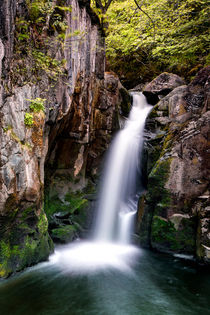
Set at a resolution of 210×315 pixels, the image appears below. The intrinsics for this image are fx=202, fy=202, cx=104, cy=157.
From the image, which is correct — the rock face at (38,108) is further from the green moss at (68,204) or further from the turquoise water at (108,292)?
the turquoise water at (108,292)

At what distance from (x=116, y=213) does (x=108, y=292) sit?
3.66 meters

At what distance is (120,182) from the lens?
8492 mm

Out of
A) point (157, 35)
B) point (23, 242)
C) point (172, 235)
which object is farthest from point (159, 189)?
point (157, 35)

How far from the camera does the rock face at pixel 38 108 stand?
13.0ft

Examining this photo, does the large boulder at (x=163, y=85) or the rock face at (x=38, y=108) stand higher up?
the large boulder at (x=163, y=85)

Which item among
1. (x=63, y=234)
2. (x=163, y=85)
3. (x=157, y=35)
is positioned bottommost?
(x=63, y=234)

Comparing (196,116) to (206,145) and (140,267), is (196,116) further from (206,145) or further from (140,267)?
(140,267)

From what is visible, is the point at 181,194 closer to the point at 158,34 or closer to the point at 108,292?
the point at 108,292

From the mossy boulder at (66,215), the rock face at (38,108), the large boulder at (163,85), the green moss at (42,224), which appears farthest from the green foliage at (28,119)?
the large boulder at (163,85)

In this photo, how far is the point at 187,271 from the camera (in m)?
5.14

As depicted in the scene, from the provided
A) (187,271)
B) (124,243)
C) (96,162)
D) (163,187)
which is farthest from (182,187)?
(96,162)

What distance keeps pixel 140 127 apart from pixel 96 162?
8.52 ft

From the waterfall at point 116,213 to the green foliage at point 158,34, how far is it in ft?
9.95

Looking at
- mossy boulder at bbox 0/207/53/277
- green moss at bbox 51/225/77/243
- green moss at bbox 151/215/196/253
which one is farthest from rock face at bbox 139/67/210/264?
mossy boulder at bbox 0/207/53/277
